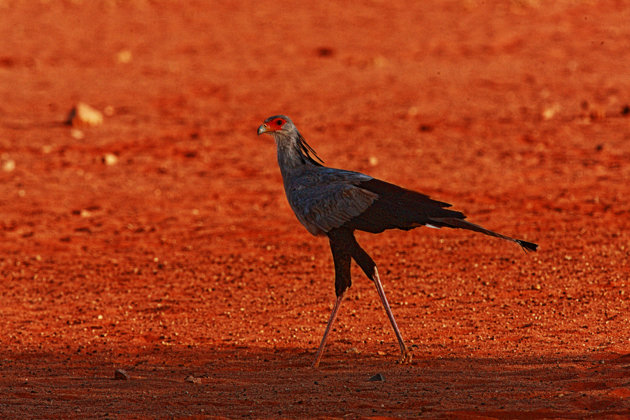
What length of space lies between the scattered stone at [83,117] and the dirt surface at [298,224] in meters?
0.25

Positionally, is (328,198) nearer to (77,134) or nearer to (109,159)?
(109,159)

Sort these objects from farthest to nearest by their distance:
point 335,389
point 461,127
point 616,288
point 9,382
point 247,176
Result: point 461,127 < point 247,176 < point 616,288 < point 9,382 < point 335,389

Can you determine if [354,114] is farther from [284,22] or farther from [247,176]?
[284,22]

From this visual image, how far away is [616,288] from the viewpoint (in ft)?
26.2

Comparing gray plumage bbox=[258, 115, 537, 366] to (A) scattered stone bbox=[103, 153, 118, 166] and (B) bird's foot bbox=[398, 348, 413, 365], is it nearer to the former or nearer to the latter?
(B) bird's foot bbox=[398, 348, 413, 365]

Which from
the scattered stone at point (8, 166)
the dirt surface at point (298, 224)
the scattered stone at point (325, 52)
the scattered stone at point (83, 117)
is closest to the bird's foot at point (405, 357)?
the dirt surface at point (298, 224)

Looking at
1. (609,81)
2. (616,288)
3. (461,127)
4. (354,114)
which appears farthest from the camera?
(609,81)

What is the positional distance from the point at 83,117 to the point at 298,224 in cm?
671

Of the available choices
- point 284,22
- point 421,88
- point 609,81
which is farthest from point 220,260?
point 284,22

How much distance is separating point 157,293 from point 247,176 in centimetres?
468

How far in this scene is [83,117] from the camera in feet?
52.1

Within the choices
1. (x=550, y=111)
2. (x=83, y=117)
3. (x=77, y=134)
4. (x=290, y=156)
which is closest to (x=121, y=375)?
(x=290, y=156)

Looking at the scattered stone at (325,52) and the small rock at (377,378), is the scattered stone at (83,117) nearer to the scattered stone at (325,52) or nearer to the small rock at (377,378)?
the scattered stone at (325,52)

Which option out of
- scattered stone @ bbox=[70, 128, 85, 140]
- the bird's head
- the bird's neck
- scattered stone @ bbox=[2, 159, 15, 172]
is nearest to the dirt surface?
scattered stone @ bbox=[2, 159, 15, 172]
